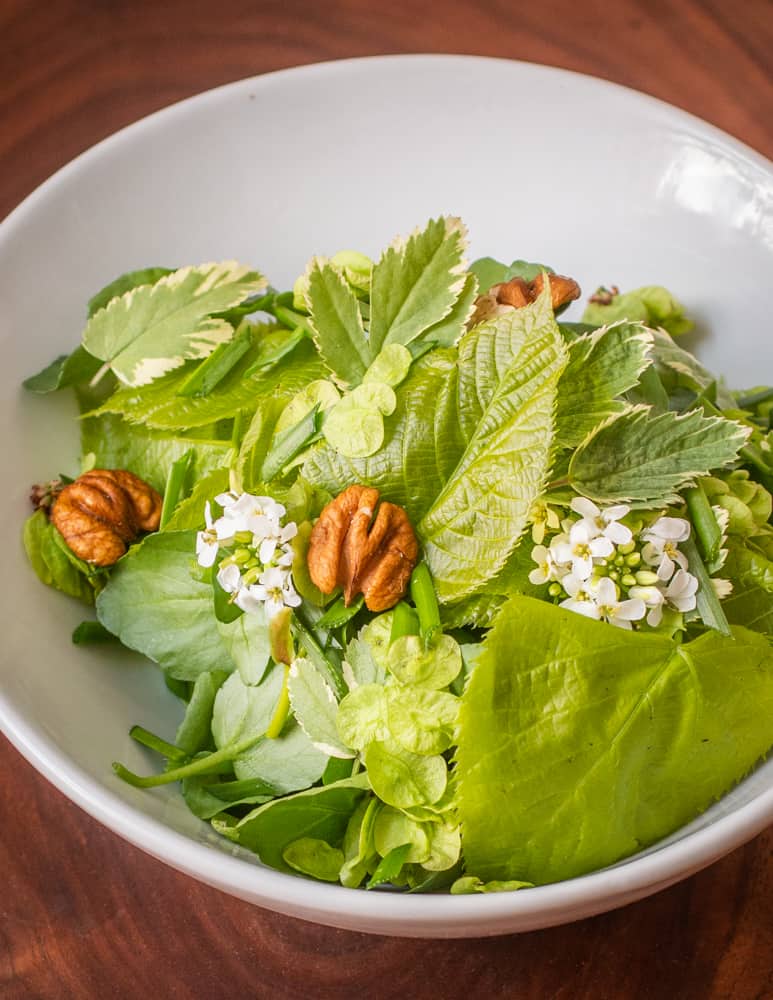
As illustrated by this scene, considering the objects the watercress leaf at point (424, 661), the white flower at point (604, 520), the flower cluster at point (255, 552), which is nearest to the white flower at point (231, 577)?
the flower cluster at point (255, 552)

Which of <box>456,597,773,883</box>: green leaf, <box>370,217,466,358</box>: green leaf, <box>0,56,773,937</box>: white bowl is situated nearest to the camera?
<box>456,597,773,883</box>: green leaf

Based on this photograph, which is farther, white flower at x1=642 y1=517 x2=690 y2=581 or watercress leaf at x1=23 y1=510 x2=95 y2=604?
watercress leaf at x1=23 y1=510 x2=95 y2=604

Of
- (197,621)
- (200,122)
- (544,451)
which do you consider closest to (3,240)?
(200,122)

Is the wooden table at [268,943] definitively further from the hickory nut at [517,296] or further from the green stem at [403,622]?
the hickory nut at [517,296]

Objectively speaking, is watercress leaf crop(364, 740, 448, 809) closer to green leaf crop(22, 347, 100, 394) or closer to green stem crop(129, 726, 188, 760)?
green stem crop(129, 726, 188, 760)

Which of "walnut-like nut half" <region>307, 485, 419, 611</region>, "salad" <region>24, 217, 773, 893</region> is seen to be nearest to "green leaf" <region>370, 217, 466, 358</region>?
"salad" <region>24, 217, 773, 893</region>
